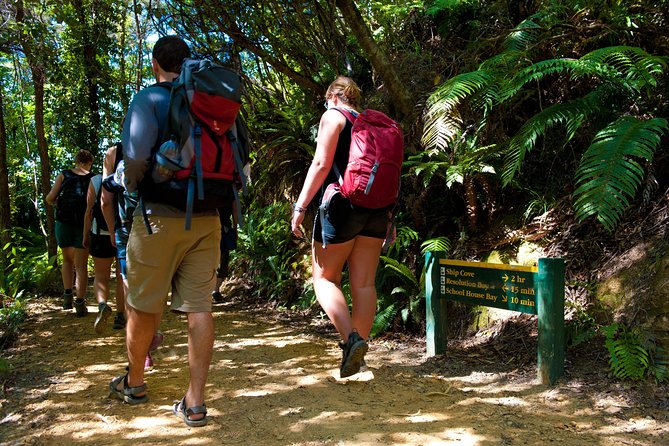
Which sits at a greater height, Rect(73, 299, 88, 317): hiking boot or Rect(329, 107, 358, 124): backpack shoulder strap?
Rect(329, 107, 358, 124): backpack shoulder strap

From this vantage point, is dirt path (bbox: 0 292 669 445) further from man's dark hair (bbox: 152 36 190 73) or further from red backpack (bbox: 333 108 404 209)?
man's dark hair (bbox: 152 36 190 73)

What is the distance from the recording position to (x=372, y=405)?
11.3 ft

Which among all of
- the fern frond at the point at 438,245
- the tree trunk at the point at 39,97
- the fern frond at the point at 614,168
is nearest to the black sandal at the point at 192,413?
the fern frond at the point at 438,245

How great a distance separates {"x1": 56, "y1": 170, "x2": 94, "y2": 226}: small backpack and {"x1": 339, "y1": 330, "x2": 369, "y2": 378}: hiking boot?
4.25 metres

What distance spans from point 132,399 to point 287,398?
100 cm

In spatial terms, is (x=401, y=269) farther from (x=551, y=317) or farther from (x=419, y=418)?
(x=419, y=418)

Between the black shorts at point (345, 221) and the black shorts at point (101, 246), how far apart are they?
2.89m

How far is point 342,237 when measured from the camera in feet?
12.3

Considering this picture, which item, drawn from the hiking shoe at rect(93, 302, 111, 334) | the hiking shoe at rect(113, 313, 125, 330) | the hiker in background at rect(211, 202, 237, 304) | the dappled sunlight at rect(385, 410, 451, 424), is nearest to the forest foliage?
the dappled sunlight at rect(385, 410, 451, 424)

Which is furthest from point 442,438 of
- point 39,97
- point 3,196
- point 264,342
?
point 39,97

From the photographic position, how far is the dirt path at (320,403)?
2932 millimetres

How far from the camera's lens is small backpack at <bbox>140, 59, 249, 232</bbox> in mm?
2859

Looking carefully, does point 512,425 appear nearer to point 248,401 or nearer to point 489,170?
point 248,401

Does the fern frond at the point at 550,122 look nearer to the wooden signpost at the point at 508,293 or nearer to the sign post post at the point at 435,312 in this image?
the wooden signpost at the point at 508,293
